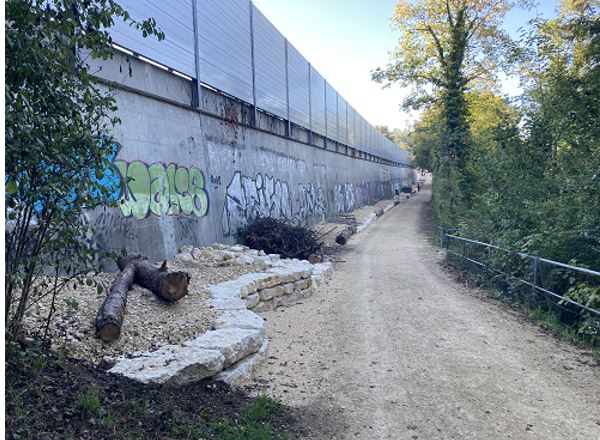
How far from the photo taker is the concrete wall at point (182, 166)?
300 inches

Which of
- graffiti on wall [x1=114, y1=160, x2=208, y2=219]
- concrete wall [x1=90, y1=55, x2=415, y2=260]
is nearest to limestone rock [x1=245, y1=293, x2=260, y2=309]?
concrete wall [x1=90, y1=55, x2=415, y2=260]

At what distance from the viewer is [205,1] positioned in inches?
432

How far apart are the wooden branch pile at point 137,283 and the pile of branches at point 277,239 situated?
5.14m

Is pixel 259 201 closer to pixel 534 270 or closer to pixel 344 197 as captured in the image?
pixel 534 270

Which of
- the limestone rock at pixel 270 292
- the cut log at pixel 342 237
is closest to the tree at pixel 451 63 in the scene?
the cut log at pixel 342 237

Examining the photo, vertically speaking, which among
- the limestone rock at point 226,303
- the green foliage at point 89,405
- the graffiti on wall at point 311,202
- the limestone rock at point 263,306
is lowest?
the limestone rock at point 263,306

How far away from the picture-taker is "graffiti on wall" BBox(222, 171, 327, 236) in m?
11.7

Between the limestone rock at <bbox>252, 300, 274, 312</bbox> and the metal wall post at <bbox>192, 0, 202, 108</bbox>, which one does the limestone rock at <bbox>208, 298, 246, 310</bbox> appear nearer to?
the limestone rock at <bbox>252, 300, 274, 312</bbox>

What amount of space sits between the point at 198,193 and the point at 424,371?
6.78 meters

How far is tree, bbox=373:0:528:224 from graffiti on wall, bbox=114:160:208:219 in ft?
38.3

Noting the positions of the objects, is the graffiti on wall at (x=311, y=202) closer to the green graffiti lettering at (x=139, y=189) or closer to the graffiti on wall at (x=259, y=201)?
the graffiti on wall at (x=259, y=201)

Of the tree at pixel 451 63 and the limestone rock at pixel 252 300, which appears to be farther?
the tree at pixel 451 63

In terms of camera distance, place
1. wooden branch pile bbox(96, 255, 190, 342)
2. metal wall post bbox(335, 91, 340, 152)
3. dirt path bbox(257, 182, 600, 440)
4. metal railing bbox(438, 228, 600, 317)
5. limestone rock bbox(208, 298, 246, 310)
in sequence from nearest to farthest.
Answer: dirt path bbox(257, 182, 600, 440) < wooden branch pile bbox(96, 255, 190, 342) < limestone rock bbox(208, 298, 246, 310) < metal railing bbox(438, 228, 600, 317) < metal wall post bbox(335, 91, 340, 152)

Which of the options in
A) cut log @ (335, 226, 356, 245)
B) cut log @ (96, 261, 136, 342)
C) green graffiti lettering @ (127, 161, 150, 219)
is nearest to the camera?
cut log @ (96, 261, 136, 342)
